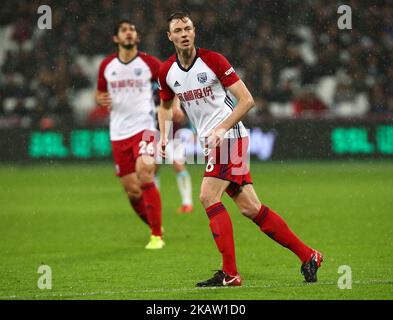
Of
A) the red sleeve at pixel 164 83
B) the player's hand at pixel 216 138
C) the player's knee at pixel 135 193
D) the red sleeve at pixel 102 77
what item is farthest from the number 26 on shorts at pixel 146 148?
the player's hand at pixel 216 138

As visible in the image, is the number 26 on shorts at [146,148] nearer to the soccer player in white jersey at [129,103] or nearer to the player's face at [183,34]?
the soccer player in white jersey at [129,103]

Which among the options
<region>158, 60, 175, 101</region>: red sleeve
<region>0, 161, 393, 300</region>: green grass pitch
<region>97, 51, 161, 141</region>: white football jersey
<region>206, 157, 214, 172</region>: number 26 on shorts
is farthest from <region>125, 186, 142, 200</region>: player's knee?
<region>206, 157, 214, 172</region>: number 26 on shorts

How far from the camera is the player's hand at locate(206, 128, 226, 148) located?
6.82 meters

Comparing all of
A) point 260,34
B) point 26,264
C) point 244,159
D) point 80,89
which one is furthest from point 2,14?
point 244,159

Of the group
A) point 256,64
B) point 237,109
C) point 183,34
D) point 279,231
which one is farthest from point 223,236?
point 256,64

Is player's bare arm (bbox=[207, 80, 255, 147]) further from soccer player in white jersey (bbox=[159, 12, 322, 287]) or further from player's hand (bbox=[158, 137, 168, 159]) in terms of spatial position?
player's hand (bbox=[158, 137, 168, 159])

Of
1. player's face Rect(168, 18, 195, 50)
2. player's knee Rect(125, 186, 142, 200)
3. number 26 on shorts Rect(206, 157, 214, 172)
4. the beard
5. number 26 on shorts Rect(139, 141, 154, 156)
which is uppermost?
the beard

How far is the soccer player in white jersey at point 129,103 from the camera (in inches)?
413

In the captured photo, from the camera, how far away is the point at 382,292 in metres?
6.56

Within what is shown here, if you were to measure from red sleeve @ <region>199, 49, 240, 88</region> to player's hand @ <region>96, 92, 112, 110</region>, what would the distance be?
3355mm

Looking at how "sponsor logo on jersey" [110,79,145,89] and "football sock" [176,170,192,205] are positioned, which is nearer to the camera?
"sponsor logo on jersey" [110,79,145,89]

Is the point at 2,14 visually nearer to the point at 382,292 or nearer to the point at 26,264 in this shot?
the point at 26,264

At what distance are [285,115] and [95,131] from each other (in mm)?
4340

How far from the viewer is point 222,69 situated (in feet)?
23.6
